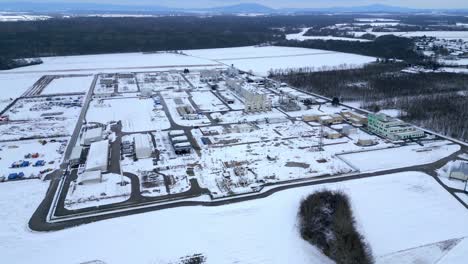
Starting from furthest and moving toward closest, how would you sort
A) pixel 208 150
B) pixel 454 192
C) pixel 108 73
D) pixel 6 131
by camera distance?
pixel 108 73, pixel 6 131, pixel 208 150, pixel 454 192

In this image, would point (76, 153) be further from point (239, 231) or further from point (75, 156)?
point (239, 231)

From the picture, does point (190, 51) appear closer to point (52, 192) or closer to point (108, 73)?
point (108, 73)

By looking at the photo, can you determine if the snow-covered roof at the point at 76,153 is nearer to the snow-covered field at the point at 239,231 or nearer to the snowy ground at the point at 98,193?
the snowy ground at the point at 98,193

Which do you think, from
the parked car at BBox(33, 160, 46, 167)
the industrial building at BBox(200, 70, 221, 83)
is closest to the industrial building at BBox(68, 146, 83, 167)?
the parked car at BBox(33, 160, 46, 167)

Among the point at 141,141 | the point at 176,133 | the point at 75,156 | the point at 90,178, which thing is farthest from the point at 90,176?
the point at 176,133

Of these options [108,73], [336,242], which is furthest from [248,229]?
[108,73]

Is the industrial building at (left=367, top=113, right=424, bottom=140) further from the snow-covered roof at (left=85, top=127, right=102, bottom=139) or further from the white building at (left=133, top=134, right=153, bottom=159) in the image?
the snow-covered roof at (left=85, top=127, right=102, bottom=139)

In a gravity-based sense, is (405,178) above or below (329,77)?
below
